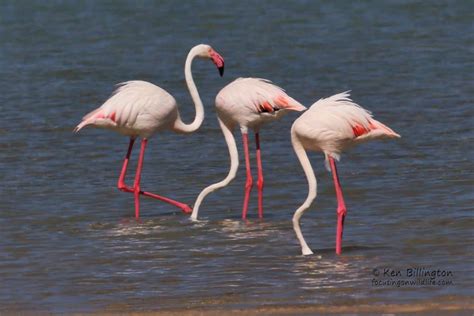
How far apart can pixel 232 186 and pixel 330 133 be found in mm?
3187

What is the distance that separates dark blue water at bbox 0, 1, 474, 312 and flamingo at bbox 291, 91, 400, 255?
326 mm

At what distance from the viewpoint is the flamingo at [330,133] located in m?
8.40

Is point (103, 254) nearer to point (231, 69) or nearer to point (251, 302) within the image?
point (251, 302)

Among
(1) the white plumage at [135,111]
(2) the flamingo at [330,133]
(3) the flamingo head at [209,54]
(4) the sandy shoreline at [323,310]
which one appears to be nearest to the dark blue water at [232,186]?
(4) the sandy shoreline at [323,310]

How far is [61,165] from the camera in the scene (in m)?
12.6

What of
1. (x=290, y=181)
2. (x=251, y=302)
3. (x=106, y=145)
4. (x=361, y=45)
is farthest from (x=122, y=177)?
(x=361, y=45)

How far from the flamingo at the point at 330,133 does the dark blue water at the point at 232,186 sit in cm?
33

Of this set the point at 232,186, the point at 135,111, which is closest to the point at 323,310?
the point at 135,111

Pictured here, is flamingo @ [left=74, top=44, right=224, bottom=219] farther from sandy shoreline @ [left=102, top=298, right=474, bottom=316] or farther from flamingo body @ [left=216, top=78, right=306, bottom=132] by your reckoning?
sandy shoreline @ [left=102, top=298, right=474, bottom=316]

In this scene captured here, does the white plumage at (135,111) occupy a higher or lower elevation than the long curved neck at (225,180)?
higher

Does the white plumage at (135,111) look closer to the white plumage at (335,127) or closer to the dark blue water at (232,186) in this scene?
the dark blue water at (232,186)

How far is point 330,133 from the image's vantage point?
27.6 ft

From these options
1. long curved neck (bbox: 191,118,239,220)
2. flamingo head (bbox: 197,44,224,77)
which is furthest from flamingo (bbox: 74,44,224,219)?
long curved neck (bbox: 191,118,239,220)

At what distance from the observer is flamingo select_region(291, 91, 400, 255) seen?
27.6 ft
